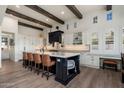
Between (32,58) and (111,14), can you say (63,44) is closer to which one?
(32,58)

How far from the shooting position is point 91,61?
530 cm

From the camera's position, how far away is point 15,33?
671 centimetres

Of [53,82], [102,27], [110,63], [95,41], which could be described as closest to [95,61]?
[110,63]

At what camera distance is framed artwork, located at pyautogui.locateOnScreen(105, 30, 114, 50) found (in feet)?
16.0

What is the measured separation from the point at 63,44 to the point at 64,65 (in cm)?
396

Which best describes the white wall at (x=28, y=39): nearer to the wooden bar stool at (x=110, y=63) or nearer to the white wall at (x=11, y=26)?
the white wall at (x=11, y=26)

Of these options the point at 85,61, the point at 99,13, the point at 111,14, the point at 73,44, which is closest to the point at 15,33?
the point at 73,44

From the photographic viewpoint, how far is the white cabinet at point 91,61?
5145mm

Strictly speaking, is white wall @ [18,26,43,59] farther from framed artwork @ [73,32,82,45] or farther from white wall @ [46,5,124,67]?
framed artwork @ [73,32,82,45]

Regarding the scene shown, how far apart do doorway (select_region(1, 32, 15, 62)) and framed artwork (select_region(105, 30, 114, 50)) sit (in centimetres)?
640

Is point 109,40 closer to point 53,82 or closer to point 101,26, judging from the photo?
point 101,26

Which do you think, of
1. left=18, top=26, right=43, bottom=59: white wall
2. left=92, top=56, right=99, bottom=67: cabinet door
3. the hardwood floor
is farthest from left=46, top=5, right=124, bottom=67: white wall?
left=18, top=26, right=43, bottom=59: white wall

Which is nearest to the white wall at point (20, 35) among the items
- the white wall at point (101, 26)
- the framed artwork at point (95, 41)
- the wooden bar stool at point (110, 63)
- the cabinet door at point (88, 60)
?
the white wall at point (101, 26)

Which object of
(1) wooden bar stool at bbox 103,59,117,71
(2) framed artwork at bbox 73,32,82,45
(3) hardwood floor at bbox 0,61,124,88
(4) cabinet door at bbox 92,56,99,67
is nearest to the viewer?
(3) hardwood floor at bbox 0,61,124,88
